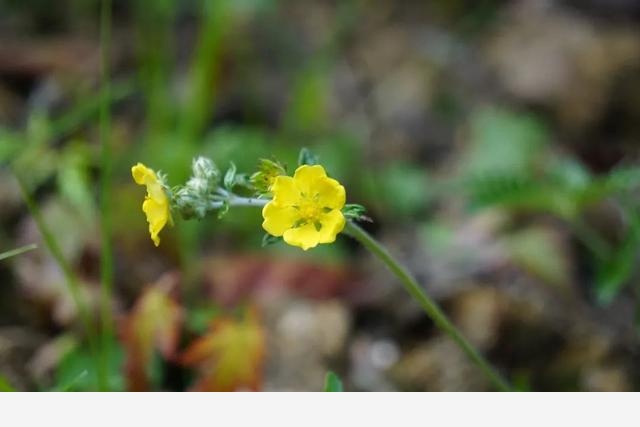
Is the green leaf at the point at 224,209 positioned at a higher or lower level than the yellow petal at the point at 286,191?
lower

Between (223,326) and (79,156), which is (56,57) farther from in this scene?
(223,326)

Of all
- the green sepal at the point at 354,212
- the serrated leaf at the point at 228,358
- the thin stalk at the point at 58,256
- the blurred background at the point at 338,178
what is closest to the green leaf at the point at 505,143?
the blurred background at the point at 338,178

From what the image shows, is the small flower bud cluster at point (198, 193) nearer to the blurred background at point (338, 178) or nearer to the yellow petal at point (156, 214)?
the yellow petal at point (156, 214)

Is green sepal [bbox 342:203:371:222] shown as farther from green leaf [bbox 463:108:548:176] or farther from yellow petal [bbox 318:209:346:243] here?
green leaf [bbox 463:108:548:176]

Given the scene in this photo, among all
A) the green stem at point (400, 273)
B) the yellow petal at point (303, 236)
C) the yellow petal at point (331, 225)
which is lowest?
the green stem at point (400, 273)

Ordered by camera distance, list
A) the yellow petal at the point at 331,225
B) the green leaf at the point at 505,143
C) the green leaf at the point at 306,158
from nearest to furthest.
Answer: the yellow petal at the point at 331,225 → the green leaf at the point at 306,158 → the green leaf at the point at 505,143

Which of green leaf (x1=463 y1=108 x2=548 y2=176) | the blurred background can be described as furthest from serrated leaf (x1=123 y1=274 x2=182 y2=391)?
green leaf (x1=463 y1=108 x2=548 y2=176)

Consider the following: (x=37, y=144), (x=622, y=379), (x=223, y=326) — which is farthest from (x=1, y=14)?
(x=622, y=379)

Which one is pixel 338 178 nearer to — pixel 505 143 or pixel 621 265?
pixel 505 143
